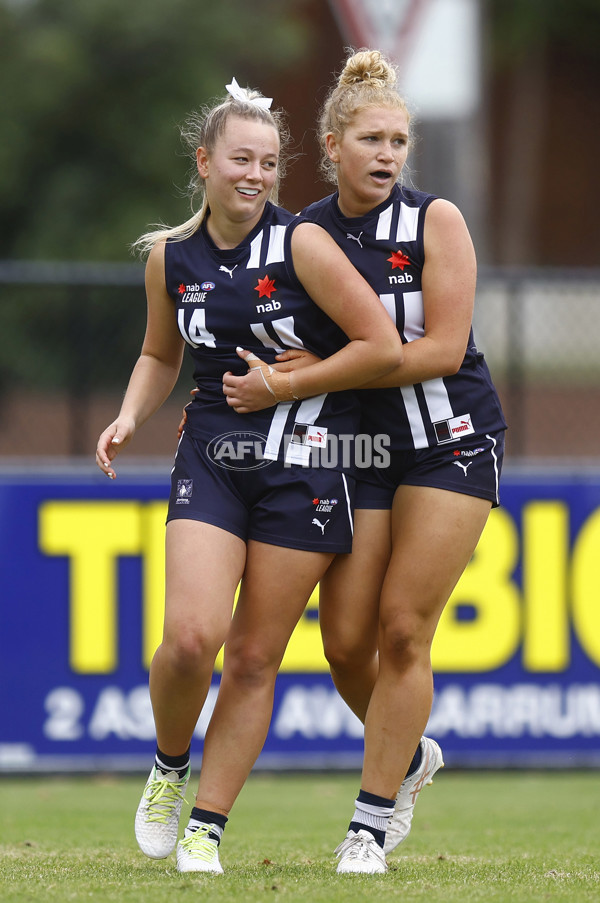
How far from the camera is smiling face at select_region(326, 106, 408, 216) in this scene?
3.72 metres

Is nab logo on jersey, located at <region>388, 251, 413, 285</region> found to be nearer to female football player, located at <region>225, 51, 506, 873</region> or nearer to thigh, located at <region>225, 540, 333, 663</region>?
female football player, located at <region>225, 51, 506, 873</region>

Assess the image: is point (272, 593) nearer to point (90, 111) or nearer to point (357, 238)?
point (357, 238)

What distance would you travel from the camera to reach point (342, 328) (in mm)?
3678

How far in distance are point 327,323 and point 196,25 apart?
13.1 metres

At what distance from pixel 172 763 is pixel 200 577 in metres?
0.62

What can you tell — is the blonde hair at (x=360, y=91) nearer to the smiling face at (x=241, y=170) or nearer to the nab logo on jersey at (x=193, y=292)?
the smiling face at (x=241, y=170)

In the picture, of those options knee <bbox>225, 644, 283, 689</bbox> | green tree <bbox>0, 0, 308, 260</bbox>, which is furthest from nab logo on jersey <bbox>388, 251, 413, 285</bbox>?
green tree <bbox>0, 0, 308, 260</bbox>

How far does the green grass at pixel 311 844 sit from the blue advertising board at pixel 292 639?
0.75 feet

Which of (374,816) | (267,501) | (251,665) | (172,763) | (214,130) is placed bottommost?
(374,816)

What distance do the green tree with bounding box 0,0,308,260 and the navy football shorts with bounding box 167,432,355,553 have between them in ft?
36.8

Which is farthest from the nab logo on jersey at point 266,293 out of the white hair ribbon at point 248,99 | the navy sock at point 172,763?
the navy sock at point 172,763

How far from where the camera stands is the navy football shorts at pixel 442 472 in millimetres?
3811

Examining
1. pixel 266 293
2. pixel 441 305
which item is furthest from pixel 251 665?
pixel 441 305

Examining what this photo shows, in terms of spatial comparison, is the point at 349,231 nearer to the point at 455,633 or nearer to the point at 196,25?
the point at 455,633
